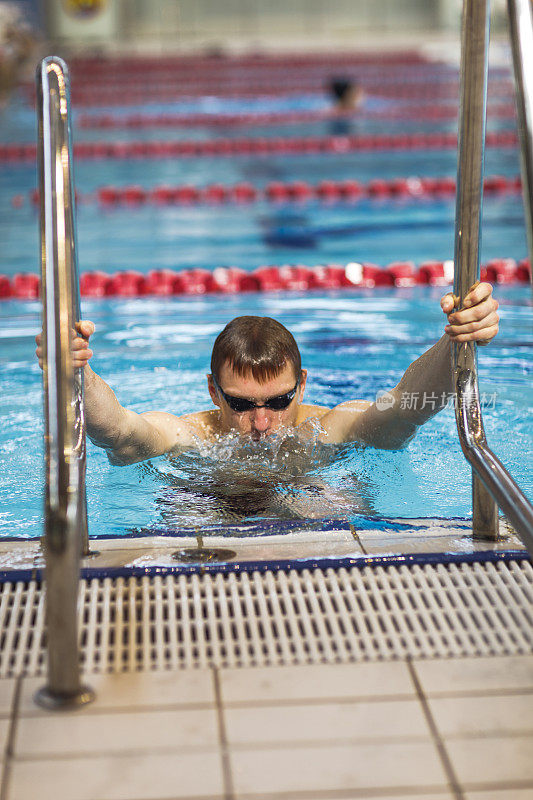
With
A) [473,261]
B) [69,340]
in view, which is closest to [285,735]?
[69,340]

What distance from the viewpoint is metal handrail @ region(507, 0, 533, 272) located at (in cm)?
155

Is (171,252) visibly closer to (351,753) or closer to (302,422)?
(302,422)

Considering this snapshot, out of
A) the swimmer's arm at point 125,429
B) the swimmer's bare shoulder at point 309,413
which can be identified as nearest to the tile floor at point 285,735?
the swimmer's arm at point 125,429

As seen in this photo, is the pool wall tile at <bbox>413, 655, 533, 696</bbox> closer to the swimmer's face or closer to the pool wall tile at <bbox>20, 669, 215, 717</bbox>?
the pool wall tile at <bbox>20, 669, 215, 717</bbox>

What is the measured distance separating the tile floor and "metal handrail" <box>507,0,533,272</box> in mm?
779

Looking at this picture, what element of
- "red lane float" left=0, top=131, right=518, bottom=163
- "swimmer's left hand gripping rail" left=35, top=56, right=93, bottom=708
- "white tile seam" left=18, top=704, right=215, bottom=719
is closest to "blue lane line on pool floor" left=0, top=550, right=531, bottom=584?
"swimmer's left hand gripping rail" left=35, top=56, right=93, bottom=708

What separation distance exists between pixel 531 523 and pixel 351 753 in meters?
0.56

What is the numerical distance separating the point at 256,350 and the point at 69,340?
1075mm

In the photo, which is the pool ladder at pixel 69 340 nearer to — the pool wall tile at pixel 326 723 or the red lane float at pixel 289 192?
the pool wall tile at pixel 326 723

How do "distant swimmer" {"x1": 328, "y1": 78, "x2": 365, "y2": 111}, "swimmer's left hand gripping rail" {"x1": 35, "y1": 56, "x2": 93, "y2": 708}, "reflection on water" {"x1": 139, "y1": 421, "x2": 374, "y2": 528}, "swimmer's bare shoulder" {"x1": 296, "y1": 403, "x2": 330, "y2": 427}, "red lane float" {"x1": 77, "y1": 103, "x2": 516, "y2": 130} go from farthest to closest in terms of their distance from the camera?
"red lane float" {"x1": 77, "y1": 103, "x2": 516, "y2": 130} < "distant swimmer" {"x1": 328, "y1": 78, "x2": 365, "y2": 111} < "swimmer's bare shoulder" {"x1": 296, "y1": 403, "x2": 330, "y2": 427} < "reflection on water" {"x1": 139, "y1": 421, "x2": 374, "y2": 528} < "swimmer's left hand gripping rail" {"x1": 35, "y1": 56, "x2": 93, "y2": 708}

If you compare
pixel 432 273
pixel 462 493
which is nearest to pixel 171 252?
pixel 432 273

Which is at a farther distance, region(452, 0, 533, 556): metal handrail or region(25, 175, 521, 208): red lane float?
region(25, 175, 521, 208): red lane float

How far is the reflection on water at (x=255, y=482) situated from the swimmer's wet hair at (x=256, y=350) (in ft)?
0.76

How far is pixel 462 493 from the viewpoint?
11.1 feet
